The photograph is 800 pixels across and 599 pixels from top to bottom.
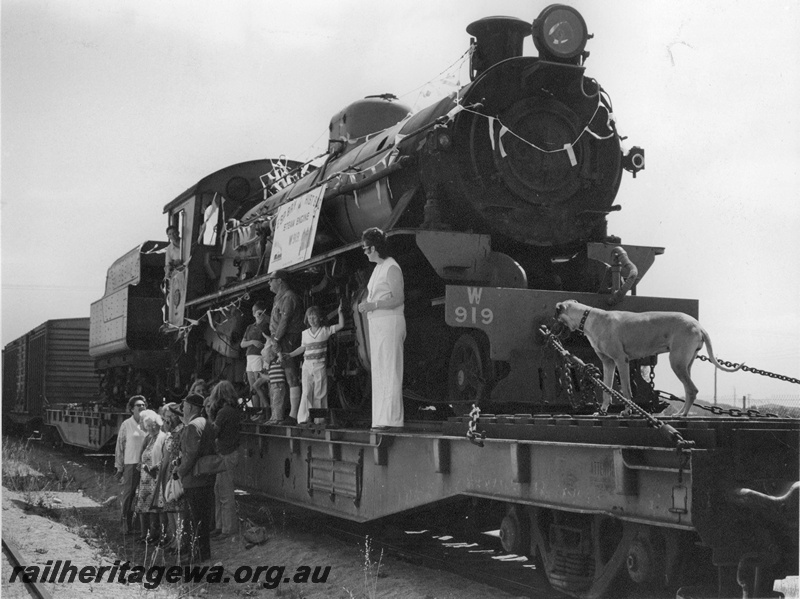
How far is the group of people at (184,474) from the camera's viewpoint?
8.23 meters

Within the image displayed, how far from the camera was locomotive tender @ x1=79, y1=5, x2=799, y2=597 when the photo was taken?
428 centimetres

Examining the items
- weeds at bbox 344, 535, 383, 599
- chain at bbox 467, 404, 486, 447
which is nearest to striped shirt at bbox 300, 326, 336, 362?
weeds at bbox 344, 535, 383, 599

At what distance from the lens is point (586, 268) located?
7.54 meters

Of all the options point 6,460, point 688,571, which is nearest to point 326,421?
point 688,571

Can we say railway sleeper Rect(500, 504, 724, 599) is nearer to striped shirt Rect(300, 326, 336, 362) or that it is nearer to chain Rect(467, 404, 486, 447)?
chain Rect(467, 404, 486, 447)

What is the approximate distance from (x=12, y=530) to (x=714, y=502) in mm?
7728

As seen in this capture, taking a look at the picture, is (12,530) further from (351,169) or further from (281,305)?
(351,169)

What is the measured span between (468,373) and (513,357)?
645 millimetres

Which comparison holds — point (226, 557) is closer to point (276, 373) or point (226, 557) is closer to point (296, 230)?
point (276, 373)

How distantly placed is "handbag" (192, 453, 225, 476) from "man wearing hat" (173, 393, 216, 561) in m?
0.03

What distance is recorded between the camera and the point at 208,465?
324 inches

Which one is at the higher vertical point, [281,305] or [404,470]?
[281,305]

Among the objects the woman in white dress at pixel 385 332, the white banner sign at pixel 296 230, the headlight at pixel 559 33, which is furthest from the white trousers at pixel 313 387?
the headlight at pixel 559 33

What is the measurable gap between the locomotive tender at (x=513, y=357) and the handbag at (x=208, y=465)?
→ 0.81 m
